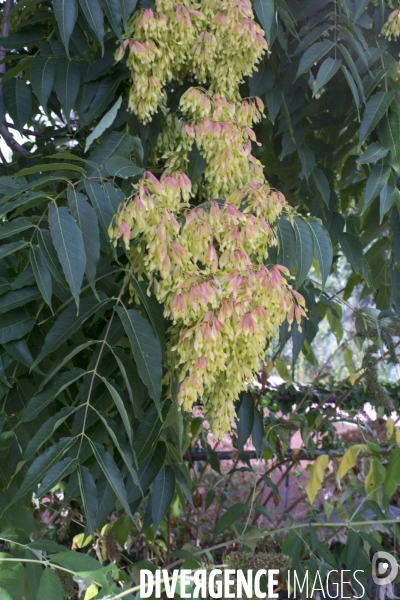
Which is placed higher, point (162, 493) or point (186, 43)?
point (186, 43)

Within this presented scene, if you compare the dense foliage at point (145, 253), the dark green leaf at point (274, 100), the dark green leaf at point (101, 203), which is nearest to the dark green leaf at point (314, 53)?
the dense foliage at point (145, 253)

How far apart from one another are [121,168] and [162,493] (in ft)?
2.08

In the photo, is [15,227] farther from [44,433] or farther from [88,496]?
[88,496]

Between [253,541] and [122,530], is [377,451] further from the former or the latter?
[122,530]

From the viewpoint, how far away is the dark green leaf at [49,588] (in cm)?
77

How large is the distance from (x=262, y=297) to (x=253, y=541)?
95 cm

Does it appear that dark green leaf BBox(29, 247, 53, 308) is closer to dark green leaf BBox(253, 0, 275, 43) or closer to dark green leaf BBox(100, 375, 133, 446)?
dark green leaf BBox(100, 375, 133, 446)

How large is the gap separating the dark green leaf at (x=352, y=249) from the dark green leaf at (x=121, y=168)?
74 centimetres

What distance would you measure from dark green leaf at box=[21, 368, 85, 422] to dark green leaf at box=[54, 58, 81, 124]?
20.9 inches

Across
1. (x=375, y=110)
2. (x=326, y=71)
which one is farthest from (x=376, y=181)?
(x=326, y=71)

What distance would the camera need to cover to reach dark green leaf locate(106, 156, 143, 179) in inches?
38.0

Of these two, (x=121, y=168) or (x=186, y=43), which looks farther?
(x=186, y=43)

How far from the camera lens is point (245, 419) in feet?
4.49

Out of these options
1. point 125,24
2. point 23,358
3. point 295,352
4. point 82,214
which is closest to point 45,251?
point 82,214
